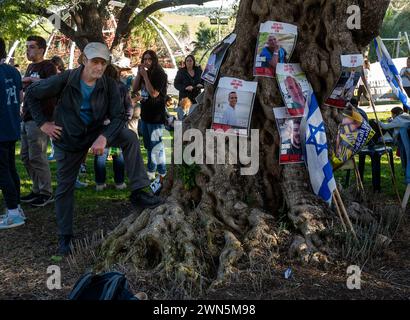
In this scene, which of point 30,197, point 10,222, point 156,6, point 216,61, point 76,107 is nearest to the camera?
point 76,107

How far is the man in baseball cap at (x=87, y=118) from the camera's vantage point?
5918mm

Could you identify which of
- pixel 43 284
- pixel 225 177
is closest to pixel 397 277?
pixel 225 177

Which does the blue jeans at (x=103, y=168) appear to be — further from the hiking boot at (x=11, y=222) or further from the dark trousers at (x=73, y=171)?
the dark trousers at (x=73, y=171)

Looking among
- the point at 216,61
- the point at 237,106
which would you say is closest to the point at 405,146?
the point at 237,106

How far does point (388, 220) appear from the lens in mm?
6324

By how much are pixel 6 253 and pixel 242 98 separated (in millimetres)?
2810

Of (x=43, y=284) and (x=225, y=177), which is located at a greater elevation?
(x=225, y=177)

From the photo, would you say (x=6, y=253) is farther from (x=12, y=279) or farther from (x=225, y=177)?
(x=225, y=177)

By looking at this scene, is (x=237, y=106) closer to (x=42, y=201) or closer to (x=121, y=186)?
(x=42, y=201)

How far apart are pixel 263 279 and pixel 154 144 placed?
4936 millimetres

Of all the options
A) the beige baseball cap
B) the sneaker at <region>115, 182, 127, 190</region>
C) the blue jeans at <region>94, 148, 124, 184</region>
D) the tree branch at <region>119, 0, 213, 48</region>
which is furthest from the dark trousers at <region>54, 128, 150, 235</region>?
the tree branch at <region>119, 0, 213, 48</region>

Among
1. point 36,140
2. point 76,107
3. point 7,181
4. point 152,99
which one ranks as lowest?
point 7,181

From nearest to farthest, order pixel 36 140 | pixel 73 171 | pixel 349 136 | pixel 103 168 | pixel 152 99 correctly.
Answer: pixel 73 171
pixel 349 136
pixel 36 140
pixel 103 168
pixel 152 99

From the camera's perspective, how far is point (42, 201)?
8.31 metres
